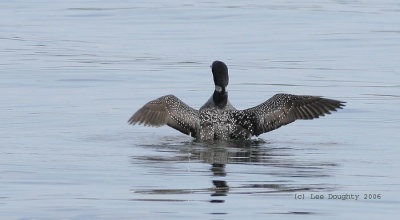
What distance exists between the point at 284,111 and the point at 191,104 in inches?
112

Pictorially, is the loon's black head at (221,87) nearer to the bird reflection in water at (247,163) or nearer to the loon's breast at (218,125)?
the loon's breast at (218,125)

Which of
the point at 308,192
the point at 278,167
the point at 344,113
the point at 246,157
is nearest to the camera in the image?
the point at 308,192

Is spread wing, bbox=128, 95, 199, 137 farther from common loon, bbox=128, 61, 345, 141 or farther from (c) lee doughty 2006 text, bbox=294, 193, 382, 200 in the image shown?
(c) lee doughty 2006 text, bbox=294, 193, 382, 200

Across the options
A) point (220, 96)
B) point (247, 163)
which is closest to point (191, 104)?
point (220, 96)

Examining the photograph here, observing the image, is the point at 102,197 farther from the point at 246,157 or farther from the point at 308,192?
the point at 246,157

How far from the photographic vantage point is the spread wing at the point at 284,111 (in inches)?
553

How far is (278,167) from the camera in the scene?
11.7 metres

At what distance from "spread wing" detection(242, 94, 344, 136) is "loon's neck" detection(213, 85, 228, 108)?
30 centimetres

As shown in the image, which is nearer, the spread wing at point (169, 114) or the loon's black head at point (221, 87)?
the spread wing at point (169, 114)

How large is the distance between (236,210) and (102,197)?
1.14 metres

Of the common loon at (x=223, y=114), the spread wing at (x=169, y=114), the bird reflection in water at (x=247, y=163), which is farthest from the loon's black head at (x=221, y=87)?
the bird reflection in water at (x=247, y=163)

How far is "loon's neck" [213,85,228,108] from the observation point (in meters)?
13.9

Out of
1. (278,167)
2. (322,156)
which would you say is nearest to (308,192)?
(278,167)

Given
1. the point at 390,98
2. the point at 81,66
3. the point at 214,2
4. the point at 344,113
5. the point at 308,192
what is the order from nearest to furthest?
1. the point at 308,192
2. the point at 344,113
3. the point at 390,98
4. the point at 81,66
5. the point at 214,2
